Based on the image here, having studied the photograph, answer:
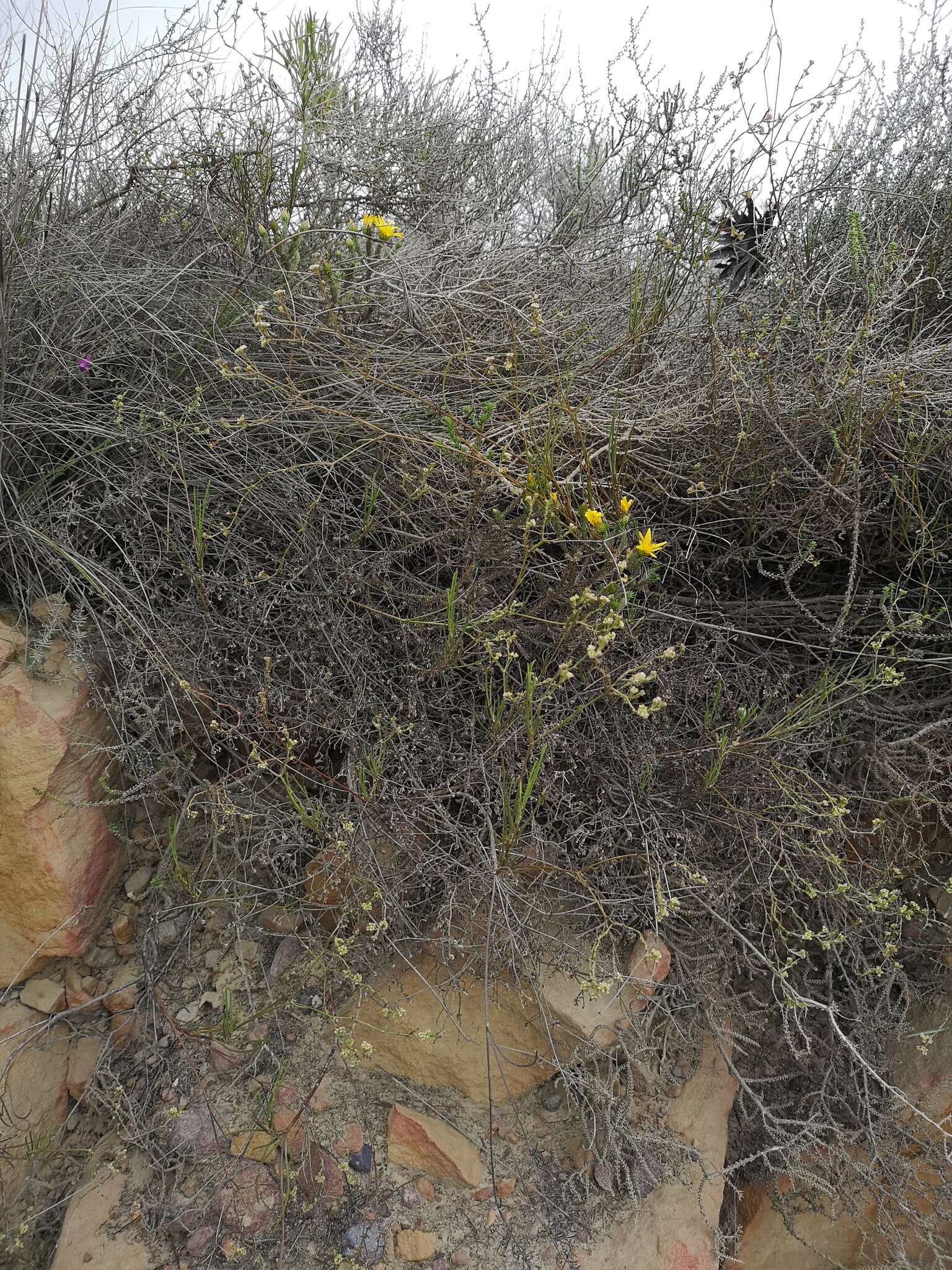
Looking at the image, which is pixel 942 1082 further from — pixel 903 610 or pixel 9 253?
pixel 9 253

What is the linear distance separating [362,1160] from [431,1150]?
16 centimetres

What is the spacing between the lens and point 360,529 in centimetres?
184

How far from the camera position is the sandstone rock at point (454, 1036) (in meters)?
1.84

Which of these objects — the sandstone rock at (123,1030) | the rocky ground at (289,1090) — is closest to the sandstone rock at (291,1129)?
the rocky ground at (289,1090)

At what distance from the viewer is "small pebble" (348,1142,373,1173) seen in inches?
69.3

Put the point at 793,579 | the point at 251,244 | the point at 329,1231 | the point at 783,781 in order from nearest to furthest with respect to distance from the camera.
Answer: the point at 329,1231 → the point at 783,781 → the point at 793,579 → the point at 251,244

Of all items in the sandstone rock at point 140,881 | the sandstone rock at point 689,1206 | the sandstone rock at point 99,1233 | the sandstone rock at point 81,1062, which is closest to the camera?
the sandstone rock at point 99,1233

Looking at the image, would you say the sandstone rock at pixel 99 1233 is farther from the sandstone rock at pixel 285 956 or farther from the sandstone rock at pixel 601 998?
the sandstone rock at pixel 601 998

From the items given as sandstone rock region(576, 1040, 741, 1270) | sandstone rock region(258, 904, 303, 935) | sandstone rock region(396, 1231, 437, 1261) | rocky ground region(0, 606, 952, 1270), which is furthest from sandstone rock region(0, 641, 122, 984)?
sandstone rock region(576, 1040, 741, 1270)

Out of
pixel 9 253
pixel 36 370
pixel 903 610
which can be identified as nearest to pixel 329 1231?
pixel 903 610

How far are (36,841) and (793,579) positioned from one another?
2.00 m

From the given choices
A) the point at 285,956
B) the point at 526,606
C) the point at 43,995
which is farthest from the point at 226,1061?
the point at 526,606

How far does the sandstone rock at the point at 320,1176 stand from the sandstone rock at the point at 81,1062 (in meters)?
0.55

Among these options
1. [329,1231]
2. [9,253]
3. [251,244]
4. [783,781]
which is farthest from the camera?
[251,244]
